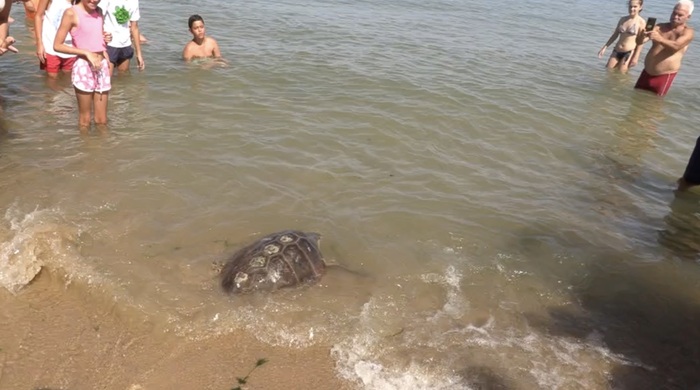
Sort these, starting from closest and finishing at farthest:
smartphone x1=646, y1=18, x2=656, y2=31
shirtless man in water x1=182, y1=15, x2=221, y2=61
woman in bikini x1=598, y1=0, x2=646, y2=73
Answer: smartphone x1=646, y1=18, x2=656, y2=31, shirtless man in water x1=182, y1=15, x2=221, y2=61, woman in bikini x1=598, y1=0, x2=646, y2=73

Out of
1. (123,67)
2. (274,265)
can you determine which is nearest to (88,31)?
(123,67)

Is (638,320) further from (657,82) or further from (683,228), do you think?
(657,82)

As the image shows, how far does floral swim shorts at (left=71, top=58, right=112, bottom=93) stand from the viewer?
233 inches

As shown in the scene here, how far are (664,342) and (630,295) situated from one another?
0.53 meters

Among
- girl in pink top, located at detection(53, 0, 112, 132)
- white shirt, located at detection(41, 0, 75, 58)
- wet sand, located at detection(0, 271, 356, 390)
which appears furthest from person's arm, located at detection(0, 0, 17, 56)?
wet sand, located at detection(0, 271, 356, 390)

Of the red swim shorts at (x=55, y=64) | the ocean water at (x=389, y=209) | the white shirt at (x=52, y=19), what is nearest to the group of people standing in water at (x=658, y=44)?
the ocean water at (x=389, y=209)

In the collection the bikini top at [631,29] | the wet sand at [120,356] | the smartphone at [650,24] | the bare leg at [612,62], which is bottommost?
the wet sand at [120,356]

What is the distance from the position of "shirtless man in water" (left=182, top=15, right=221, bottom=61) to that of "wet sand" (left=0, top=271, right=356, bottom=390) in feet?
21.0

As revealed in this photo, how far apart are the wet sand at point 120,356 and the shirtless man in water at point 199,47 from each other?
641 centimetres

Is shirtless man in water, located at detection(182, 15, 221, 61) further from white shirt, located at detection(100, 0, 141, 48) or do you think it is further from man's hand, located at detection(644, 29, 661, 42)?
man's hand, located at detection(644, 29, 661, 42)

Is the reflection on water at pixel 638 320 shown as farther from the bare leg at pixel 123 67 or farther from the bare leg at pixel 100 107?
the bare leg at pixel 123 67

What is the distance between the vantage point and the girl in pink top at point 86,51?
562 centimetres

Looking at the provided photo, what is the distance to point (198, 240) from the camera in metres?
4.60

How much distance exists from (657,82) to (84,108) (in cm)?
949
